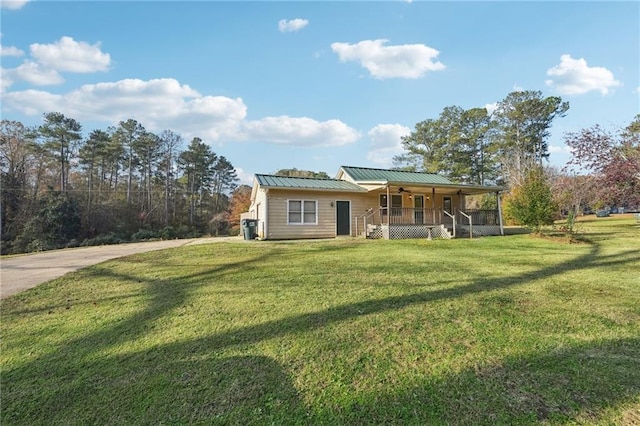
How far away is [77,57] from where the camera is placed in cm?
1051

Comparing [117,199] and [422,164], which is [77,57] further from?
[422,164]

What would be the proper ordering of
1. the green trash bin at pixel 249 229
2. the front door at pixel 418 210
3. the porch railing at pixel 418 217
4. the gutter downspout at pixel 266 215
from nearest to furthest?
the gutter downspout at pixel 266 215, the green trash bin at pixel 249 229, the porch railing at pixel 418 217, the front door at pixel 418 210

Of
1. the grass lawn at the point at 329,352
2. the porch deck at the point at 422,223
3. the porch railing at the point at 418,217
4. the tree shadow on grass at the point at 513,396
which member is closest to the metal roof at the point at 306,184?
the porch railing at the point at 418,217

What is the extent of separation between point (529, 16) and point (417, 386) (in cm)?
1359

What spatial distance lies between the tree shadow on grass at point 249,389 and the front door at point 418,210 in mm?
13302

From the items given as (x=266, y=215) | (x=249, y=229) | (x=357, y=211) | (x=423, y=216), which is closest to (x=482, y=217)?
(x=423, y=216)

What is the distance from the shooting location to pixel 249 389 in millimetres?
2354

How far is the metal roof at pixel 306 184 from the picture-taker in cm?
1473

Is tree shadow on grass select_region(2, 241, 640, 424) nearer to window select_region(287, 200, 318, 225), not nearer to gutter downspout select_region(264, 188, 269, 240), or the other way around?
gutter downspout select_region(264, 188, 269, 240)

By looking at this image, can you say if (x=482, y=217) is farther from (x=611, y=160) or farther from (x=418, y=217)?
(x=611, y=160)

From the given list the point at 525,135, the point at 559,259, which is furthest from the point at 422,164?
the point at 559,259

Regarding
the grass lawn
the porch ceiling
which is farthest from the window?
the grass lawn

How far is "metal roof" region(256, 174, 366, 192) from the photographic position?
1473cm

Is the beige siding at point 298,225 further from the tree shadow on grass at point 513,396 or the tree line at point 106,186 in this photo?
the tree line at point 106,186
